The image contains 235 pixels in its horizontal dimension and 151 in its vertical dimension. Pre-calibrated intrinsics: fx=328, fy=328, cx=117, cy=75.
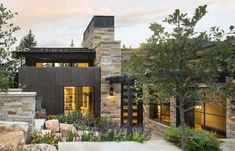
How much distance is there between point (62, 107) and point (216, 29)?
1424cm

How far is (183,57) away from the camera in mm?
5547

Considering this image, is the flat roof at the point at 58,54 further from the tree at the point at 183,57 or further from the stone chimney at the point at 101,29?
the tree at the point at 183,57

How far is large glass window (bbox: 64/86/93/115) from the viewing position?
19.5 metres

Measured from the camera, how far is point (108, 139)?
1028 centimetres

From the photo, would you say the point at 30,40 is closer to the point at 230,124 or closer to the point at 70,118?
the point at 70,118

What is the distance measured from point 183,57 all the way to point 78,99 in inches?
594

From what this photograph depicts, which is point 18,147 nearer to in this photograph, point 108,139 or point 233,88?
point 108,139

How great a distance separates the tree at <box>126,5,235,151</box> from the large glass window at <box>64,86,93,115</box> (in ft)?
45.6

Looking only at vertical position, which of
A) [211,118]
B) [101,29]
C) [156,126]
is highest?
[101,29]

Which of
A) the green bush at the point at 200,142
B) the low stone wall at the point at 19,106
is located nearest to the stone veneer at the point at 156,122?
the green bush at the point at 200,142

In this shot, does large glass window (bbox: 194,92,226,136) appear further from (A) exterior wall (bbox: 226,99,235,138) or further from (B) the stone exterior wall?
(B) the stone exterior wall

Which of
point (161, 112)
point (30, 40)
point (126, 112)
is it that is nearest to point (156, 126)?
point (161, 112)

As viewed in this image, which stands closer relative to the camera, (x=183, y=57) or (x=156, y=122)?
(x=183, y=57)

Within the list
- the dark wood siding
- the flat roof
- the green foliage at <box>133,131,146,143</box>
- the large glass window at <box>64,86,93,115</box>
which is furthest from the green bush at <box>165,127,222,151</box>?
the flat roof
